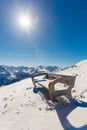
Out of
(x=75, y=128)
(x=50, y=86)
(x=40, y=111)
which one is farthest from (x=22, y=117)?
(x=75, y=128)

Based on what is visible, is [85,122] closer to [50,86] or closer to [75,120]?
[75,120]

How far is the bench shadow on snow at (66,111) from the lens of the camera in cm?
562


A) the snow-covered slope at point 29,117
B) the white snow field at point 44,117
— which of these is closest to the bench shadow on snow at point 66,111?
the white snow field at point 44,117

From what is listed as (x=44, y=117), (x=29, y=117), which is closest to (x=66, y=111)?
(x=44, y=117)

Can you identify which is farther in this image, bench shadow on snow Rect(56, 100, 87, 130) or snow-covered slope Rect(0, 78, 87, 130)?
snow-covered slope Rect(0, 78, 87, 130)

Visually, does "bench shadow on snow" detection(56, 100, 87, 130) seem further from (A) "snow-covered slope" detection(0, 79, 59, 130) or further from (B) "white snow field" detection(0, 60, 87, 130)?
(A) "snow-covered slope" detection(0, 79, 59, 130)

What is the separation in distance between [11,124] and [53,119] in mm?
1815

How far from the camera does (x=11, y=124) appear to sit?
6473 millimetres

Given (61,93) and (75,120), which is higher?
(61,93)

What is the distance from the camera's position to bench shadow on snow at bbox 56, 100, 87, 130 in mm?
5619

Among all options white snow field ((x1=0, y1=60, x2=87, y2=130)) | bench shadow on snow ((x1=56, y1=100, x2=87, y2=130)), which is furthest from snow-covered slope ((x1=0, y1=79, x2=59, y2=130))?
bench shadow on snow ((x1=56, y1=100, x2=87, y2=130))

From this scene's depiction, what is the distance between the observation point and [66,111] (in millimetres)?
7047

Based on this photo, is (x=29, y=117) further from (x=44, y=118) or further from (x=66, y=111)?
(x=66, y=111)

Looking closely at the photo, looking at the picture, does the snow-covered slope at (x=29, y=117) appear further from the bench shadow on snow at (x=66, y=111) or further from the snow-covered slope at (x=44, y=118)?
the bench shadow on snow at (x=66, y=111)
